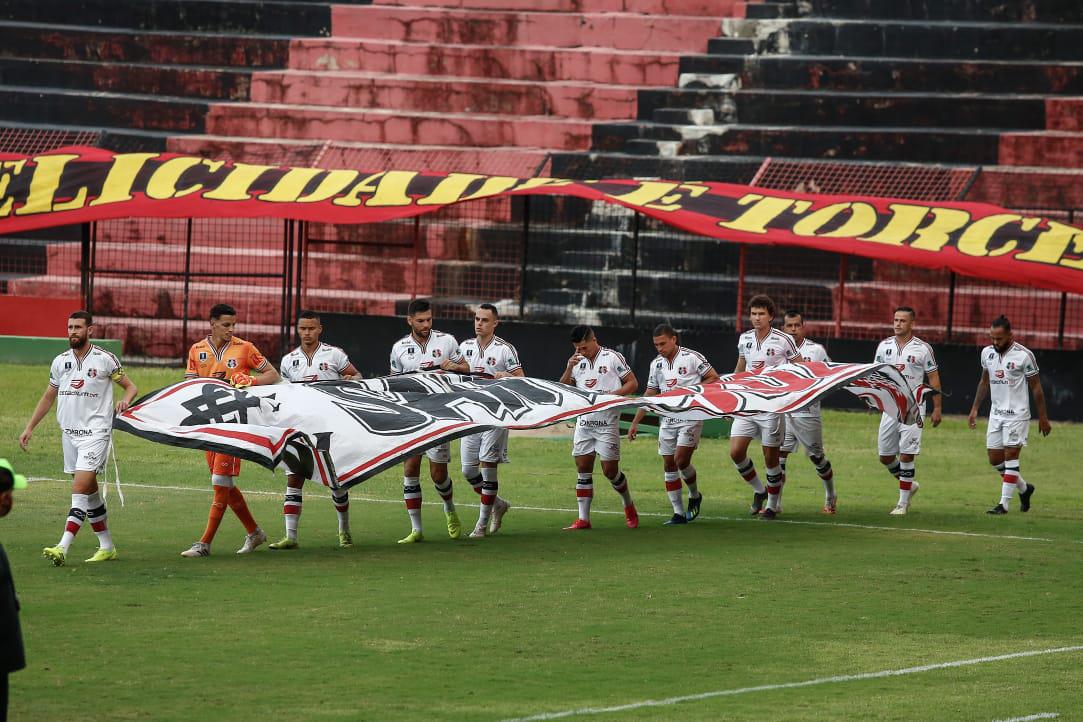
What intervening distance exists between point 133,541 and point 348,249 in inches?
752

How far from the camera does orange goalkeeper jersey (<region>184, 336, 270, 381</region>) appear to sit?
51.6 ft

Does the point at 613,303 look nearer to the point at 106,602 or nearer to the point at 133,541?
the point at 133,541

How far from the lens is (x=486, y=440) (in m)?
16.9

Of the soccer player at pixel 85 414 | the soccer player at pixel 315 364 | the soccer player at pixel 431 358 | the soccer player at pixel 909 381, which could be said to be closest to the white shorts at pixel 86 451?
the soccer player at pixel 85 414

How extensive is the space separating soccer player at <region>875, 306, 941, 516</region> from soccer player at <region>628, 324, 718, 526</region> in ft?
7.93

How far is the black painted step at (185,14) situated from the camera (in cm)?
4000

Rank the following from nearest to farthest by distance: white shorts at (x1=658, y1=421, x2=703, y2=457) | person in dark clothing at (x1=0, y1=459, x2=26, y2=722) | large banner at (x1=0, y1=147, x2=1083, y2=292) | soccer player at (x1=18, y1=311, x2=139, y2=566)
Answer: person in dark clothing at (x1=0, y1=459, x2=26, y2=722) < soccer player at (x1=18, y1=311, x2=139, y2=566) < white shorts at (x1=658, y1=421, x2=703, y2=457) < large banner at (x1=0, y1=147, x2=1083, y2=292)

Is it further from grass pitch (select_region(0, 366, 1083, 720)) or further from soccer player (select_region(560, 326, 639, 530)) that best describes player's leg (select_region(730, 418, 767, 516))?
soccer player (select_region(560, 326, 639, 530))

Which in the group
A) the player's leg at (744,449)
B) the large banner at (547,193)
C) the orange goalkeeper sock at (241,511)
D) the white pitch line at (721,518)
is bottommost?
the white pitch line at (721,518)

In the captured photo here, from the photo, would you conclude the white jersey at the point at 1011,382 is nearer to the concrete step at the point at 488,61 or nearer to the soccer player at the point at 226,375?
the soccer player at the point at 226,375

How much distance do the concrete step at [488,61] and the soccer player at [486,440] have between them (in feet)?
70.9

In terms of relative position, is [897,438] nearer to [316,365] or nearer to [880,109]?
[316,365]

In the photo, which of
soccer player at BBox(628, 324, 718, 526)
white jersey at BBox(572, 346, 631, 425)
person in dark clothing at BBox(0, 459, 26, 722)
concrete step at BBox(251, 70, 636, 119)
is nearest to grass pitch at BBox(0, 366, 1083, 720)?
soccer player at BBox(628, 324, 718, 526)

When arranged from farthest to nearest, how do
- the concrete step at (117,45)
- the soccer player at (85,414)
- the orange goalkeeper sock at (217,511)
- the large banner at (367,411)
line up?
the concrete step at (117,45)
the orange goalkeeper sock at (217,511)
the large banner at (367,411)
the soccer player at (85,414)
